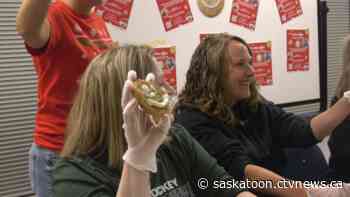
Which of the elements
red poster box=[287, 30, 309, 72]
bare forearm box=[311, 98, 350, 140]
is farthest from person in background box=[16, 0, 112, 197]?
red poster box=[287, 30, 309, 72]

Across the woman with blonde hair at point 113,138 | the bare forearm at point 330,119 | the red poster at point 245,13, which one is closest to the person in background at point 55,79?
the woman with blonde hair at point 113,138

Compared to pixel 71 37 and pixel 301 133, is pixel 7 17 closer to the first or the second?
pixel 71 37

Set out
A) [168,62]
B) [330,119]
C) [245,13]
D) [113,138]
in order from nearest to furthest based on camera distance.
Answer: [113,138]
[330,119]
[168,62]
[245,13]

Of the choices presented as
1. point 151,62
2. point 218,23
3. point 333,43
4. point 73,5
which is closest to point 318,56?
point 333,43

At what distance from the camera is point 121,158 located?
1.05m

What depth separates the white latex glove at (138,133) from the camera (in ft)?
2.95

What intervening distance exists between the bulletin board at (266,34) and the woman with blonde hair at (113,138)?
3.58 feet

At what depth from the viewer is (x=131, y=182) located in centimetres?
94

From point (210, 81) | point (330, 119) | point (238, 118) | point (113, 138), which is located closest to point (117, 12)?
point (210, 81)

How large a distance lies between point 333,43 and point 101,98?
262 cm

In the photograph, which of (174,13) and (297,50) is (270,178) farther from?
(297,50)

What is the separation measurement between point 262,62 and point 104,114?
1907mm

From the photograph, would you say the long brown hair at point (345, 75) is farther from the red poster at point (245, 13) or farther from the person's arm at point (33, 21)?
the person's arm at point (33, 21)

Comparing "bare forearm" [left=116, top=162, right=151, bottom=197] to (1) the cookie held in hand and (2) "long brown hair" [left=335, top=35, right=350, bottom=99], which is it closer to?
(1) the cookie held in hand
